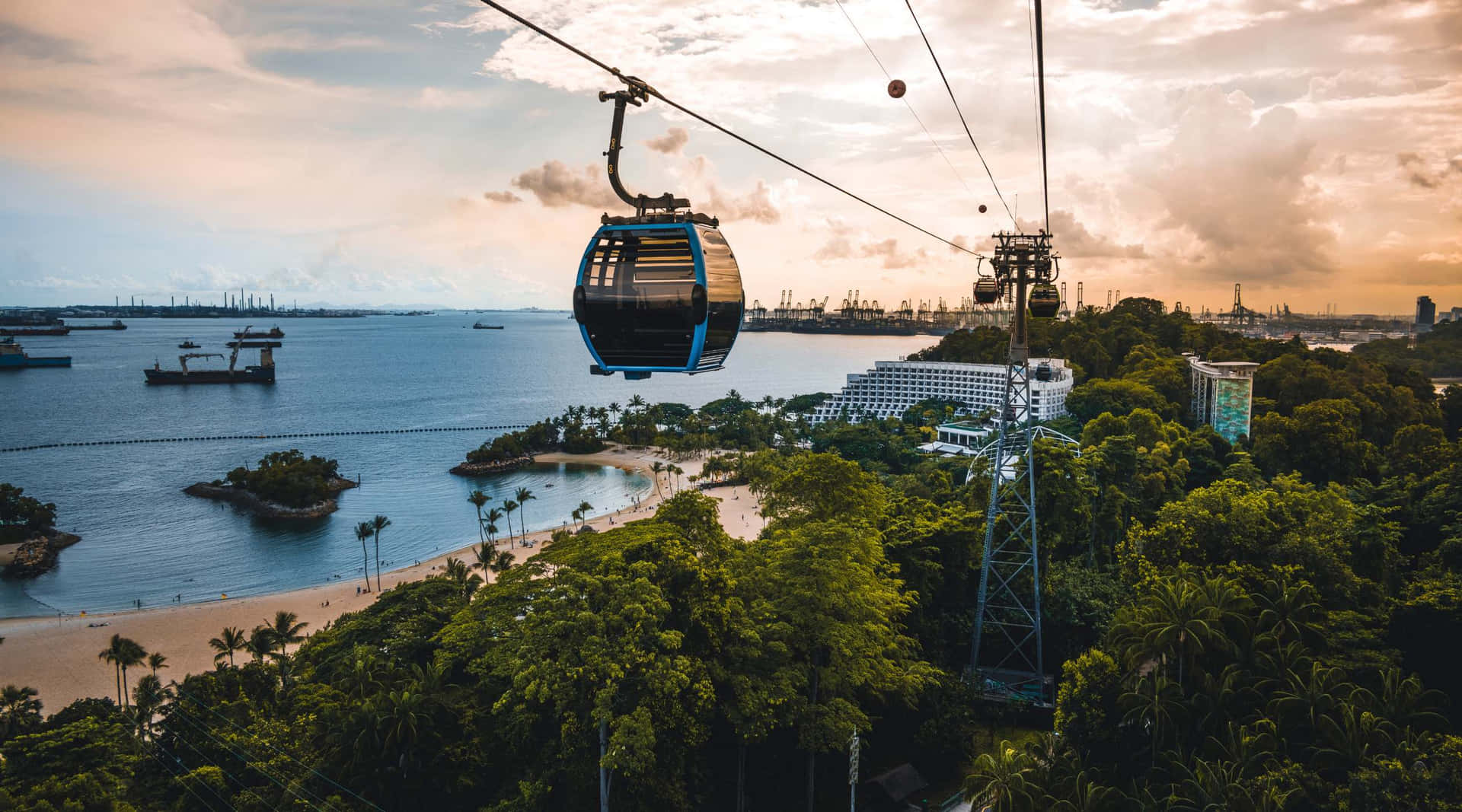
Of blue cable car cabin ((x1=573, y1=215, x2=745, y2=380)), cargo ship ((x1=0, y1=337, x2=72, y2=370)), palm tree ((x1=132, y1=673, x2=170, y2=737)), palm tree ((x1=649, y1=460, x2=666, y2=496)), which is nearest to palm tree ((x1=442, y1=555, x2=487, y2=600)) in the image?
palm tree ((x1=132, y1=673, x2=170, y2=737))

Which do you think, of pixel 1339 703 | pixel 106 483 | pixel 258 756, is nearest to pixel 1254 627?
pixel 1339 703

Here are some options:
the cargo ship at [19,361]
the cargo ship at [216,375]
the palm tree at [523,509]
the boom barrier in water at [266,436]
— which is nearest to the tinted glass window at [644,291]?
the palm tree at [523,509]

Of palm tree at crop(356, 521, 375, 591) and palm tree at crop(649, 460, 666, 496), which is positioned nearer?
palm tree at crop(356, 521, 375, 591)

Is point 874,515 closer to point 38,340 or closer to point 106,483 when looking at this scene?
point 106,483

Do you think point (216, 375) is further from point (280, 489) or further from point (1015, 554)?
point (1015, 554)

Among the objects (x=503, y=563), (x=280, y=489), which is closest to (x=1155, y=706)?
(x=503, y=563)

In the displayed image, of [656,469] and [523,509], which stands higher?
[656,469]

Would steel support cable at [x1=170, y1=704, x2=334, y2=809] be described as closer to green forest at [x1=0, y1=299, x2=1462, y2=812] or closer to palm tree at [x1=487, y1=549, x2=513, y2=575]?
green forest at [x1=0, y1=299, x2=1462, y2=812]
